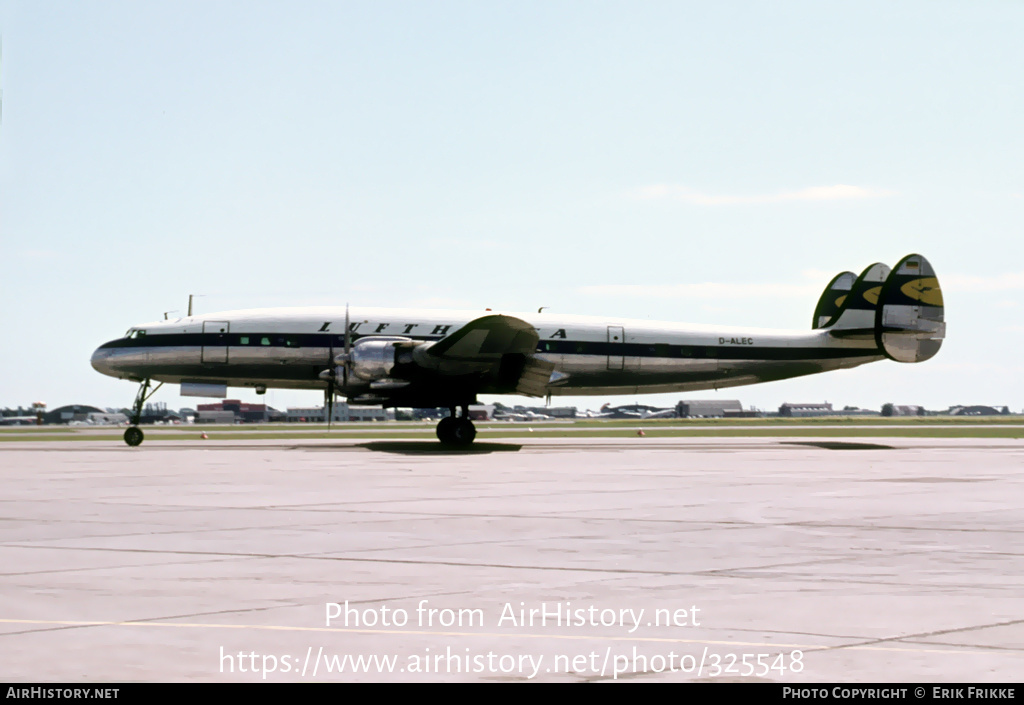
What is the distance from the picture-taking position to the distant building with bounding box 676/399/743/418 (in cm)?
15712

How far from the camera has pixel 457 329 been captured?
130 ft

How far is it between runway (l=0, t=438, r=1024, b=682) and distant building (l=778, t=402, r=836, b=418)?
558ft

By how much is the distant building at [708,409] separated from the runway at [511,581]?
138 meters

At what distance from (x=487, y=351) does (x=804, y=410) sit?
162957mm

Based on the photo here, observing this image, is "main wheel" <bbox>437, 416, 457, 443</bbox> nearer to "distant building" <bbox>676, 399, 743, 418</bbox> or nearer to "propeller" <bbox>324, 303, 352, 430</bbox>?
"propeller" <bbox>324, 303, 352, 430</bbox>

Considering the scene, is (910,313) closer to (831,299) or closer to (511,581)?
(831,299)

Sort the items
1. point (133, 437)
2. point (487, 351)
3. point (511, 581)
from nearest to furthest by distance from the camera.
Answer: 1. point (511, 581)
2. point (487, 351)
3. point (133, 437)

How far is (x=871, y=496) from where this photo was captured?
17969 millimetres

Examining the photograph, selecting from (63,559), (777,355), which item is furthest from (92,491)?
(777,355)

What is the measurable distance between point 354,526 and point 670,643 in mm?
7668

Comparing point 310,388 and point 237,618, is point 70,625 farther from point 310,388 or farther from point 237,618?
point 310,388

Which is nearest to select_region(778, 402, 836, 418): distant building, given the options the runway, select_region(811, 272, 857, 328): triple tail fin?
select_region(811, 272, 857, 328): triple tail fin

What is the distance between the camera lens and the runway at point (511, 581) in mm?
6086

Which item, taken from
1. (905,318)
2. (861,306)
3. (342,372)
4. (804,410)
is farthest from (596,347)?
(804,410)
